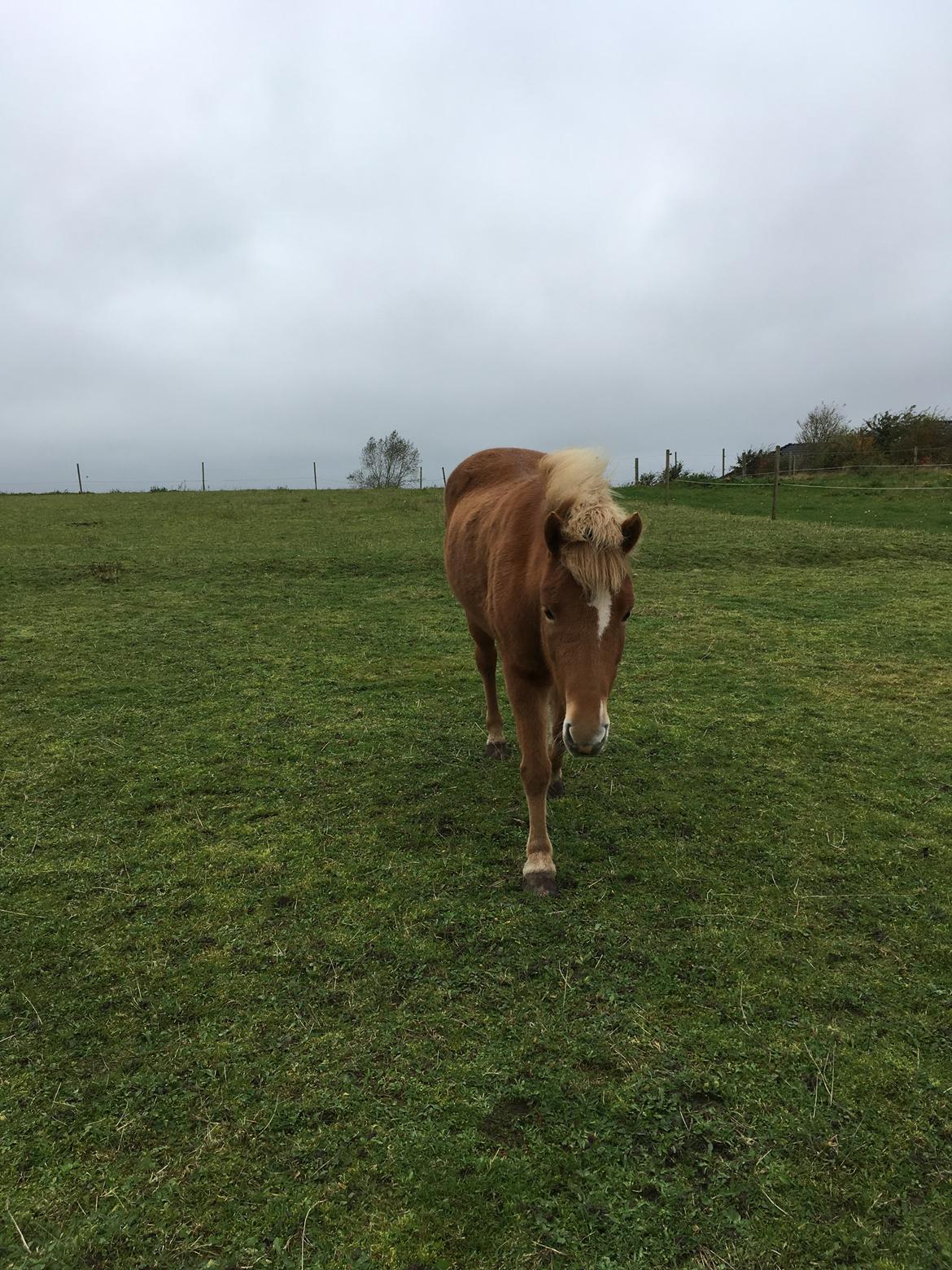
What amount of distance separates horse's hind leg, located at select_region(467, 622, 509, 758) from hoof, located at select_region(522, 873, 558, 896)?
141 centimetres

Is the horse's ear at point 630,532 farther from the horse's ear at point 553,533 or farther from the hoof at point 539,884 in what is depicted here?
the hoof at point 539,884

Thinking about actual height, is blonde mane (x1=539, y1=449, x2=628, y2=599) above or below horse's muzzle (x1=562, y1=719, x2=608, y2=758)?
above

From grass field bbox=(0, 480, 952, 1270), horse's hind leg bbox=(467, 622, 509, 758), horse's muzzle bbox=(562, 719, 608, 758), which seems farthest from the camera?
horse's hind leg bbox=(467, 622, 509, 758)

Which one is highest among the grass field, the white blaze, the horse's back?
the horse's back

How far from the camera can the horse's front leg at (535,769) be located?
2.84 meters

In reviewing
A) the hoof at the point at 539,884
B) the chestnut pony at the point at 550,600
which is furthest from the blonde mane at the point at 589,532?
the hoof at the point at 539,884

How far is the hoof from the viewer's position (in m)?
2.77

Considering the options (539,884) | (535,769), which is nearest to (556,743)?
(535,769)

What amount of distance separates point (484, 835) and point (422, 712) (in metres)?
1.79

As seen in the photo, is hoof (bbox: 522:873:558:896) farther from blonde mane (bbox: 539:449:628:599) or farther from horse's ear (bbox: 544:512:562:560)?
horse's ear (bbox: 544:512:562:560)

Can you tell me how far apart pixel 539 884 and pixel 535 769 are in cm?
49

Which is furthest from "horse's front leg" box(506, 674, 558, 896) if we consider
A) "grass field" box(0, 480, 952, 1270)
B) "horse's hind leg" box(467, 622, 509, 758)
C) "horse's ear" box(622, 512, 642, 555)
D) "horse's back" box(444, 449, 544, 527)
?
"horse's back" box(444, 449, 544, 527)

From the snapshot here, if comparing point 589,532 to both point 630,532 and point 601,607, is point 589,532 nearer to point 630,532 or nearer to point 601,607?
point 630,532

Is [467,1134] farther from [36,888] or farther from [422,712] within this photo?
[422,712]
